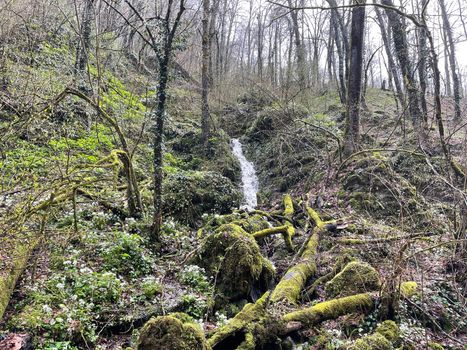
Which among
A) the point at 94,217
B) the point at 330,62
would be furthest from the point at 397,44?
the point at 330,62

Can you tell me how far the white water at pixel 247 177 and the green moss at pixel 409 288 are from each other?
7038mm

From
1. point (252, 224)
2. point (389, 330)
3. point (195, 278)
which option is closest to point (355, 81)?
point (252, 224)

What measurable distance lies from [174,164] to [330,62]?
16532 mm

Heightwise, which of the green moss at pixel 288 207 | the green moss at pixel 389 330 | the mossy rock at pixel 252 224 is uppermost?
the green moss at pixel 288 207

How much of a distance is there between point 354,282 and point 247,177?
9.67m

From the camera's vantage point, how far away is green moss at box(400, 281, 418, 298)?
4.73 metres

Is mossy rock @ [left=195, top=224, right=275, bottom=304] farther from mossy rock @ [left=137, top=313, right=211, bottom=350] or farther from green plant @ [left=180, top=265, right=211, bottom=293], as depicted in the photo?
mossy rock @ [left=137, top=313, right=211, bottom=350]

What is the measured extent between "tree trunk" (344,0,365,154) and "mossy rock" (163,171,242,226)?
14.5 feet

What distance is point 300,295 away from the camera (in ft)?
17.1

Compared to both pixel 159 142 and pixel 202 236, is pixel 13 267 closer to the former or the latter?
pixel 159 142

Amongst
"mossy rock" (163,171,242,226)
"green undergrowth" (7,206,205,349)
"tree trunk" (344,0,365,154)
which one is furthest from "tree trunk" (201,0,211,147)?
"green undergrowth" (7,206,205,349)

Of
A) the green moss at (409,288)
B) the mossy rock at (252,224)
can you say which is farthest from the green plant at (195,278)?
the green moss at (409,288)

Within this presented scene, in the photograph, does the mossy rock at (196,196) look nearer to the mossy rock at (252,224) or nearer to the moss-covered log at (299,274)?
the mossy rock at (252,224)

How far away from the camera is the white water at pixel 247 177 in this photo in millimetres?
12573
